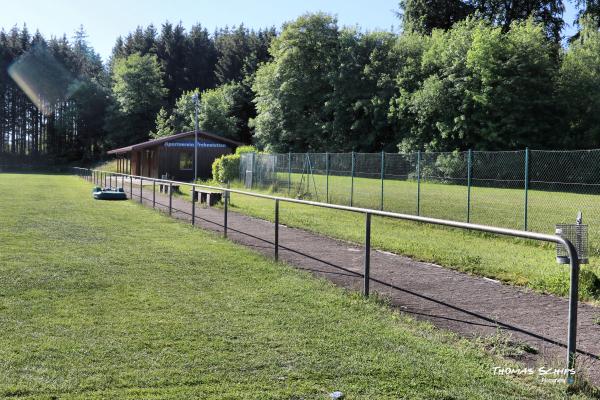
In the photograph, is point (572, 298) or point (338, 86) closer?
point (572, 298)

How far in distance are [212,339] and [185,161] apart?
40.3 metres

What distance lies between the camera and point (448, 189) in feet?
68.1

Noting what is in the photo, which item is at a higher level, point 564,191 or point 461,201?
point 564,191

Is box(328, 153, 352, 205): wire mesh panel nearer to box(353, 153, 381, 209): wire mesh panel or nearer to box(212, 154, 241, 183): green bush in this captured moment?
box(353, 153, 381, 209): wire mesh panel

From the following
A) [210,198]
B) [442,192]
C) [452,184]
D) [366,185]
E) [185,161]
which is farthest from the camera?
[185,161]

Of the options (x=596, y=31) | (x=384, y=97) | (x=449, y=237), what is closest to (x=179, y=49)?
(x=384, y=97)

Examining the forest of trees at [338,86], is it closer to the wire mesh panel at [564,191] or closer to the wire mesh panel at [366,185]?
the wire mesh panel at [564,191]

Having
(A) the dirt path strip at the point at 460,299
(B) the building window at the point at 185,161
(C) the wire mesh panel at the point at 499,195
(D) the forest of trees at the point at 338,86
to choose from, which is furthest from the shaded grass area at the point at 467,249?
(B) the building window at the point at 185,161

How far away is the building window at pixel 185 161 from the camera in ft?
145

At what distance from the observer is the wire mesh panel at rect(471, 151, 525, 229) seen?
16797 mm

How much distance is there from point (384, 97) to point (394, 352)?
4291 cm

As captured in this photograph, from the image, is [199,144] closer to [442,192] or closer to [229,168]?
[229,168]

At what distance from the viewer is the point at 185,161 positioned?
145 ft

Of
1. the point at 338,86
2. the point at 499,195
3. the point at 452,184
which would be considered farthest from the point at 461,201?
the point at 338,86
